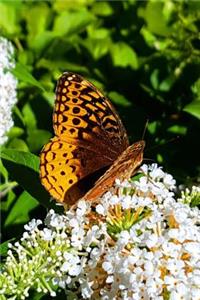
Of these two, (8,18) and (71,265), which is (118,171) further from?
(8,18)

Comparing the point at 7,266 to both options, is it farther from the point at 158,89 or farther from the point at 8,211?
the point at 158,89

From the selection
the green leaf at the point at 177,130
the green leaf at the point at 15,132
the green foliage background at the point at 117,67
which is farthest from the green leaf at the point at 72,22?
the green leaf at the point at 177,130

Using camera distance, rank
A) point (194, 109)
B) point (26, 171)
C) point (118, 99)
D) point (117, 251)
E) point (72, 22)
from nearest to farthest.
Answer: point (117, 251) → point (26, 171) → point (194, 109) → point (118, 99) → point (72, 22)

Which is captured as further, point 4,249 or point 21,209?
point 21,209

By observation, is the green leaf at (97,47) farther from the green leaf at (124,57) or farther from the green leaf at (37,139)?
the green leaf at (37,139)

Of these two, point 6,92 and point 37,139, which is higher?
point 6,92

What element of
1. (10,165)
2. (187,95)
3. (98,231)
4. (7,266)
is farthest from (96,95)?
(187,95)

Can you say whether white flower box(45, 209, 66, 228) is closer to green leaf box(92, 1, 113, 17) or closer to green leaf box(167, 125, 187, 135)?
green leaf box(167, 125, 187, 135)

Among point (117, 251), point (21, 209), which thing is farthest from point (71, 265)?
point (21, 209)
